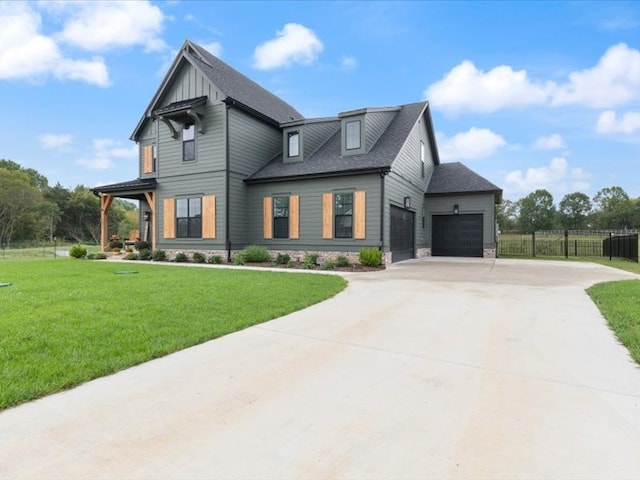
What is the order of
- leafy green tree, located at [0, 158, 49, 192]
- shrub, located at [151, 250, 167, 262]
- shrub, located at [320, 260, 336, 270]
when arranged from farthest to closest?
1. leafy green tree, located at [0, 158, 49, 192]
2. shrub, located at [151, 250, 167, 262]
3. shrub, located at [320, 260, 336, 270]

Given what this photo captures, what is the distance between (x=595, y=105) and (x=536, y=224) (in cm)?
4966

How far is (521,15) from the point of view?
13016mm

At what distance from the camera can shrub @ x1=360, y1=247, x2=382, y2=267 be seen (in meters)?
12.4

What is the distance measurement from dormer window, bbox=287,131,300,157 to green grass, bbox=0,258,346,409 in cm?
847

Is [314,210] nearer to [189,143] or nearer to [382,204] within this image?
[382,204]

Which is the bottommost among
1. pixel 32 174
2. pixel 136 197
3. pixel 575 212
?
pixel 136 197

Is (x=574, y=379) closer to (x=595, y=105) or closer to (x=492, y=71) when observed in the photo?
(x=492, y=71)

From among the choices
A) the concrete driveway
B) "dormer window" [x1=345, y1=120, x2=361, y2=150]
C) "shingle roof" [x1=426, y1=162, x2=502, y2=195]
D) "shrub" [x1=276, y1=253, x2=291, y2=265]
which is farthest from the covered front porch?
the concrete driveway

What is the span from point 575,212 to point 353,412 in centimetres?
7684

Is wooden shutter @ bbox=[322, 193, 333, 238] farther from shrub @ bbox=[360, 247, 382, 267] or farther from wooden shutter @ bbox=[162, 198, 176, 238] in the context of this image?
wooden shutter @ bbox=[162, 198, 176, 238]

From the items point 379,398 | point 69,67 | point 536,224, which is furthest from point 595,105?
point 536,224

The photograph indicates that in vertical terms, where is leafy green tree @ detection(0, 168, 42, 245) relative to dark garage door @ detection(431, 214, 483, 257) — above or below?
above

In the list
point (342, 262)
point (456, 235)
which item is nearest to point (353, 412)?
point (342, 262)

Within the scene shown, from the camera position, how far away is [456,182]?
18703mm
